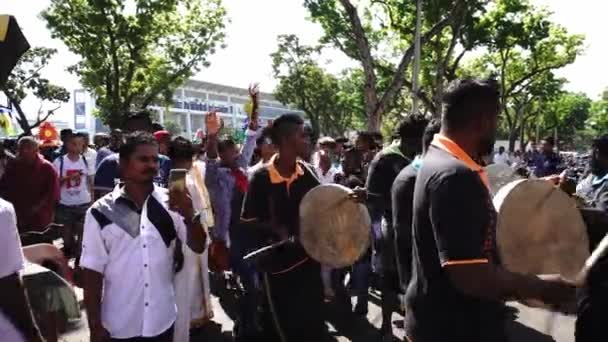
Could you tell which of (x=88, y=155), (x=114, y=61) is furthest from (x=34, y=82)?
(x=88, y=155)

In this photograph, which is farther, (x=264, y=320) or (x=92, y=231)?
(x=264, y=320)

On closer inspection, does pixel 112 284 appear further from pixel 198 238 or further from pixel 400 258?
pixel 400 258

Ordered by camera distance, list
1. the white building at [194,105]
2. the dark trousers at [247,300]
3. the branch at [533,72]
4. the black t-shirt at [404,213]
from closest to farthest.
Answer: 1. the black t-shirt at [404,213]
2. the dark trousers at [247,300]
3. the branch at [533,72]
4. the white building at [194,105]

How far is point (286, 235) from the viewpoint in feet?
13.5

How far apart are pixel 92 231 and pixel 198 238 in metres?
0.56

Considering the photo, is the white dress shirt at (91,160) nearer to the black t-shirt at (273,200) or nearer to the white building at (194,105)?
the black t-shirt at (273,200)

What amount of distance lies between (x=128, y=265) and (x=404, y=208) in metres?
1.73

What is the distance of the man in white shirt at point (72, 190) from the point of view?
333 inches

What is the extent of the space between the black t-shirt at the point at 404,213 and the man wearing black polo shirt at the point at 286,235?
1.88ft

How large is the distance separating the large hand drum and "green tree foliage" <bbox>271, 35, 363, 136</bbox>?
34565 millimetres

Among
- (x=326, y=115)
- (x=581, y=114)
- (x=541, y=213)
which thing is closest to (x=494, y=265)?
(x=541, y=213)

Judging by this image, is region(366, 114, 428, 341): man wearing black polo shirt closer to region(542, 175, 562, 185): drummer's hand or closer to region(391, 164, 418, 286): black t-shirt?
region(391, 164, 418, 286): black t-shirt

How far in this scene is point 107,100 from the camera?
79.4 ft

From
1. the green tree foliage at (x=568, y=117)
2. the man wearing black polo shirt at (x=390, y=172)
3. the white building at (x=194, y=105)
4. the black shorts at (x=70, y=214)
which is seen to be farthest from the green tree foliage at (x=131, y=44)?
the white building at (x=194, y=105)
